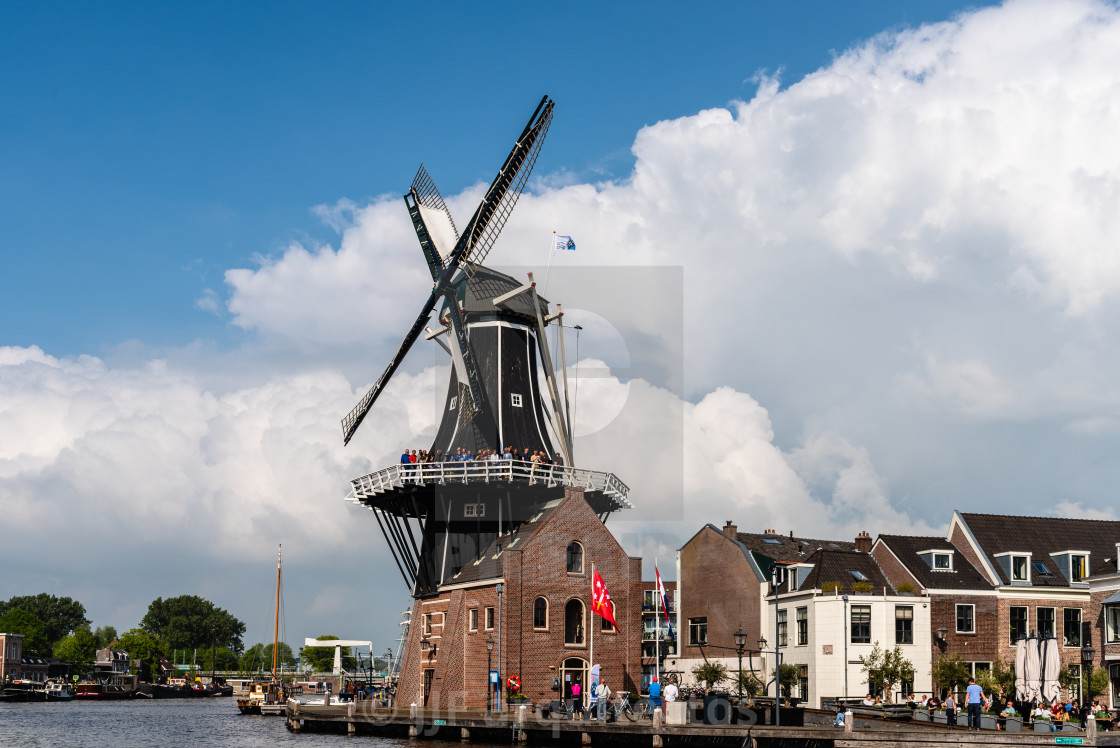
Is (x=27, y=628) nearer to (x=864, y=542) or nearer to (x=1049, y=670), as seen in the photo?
(x=864, y=542)

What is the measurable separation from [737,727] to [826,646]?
18429 mm

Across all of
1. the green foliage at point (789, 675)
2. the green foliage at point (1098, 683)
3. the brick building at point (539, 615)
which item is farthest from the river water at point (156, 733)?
the green foliage at point (1098, 683)

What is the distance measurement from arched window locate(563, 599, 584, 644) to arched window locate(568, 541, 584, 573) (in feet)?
4.70

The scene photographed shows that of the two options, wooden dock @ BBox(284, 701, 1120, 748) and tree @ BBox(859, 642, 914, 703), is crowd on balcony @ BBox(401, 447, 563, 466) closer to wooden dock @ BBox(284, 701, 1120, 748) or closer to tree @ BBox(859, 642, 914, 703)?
wooden dock @ BBox(284, 701, 1120, 748)

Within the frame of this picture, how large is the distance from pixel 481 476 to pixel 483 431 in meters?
3.89

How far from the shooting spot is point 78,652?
152875mm

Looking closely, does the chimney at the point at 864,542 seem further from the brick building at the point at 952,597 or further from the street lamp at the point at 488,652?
the street lamp at the point at 488,652

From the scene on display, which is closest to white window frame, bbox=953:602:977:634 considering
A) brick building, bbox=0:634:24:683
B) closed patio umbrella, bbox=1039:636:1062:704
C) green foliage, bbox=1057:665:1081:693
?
green foliage, bbox=1057:665:1081:693

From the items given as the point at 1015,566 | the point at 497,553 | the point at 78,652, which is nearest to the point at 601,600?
the point at 497,553

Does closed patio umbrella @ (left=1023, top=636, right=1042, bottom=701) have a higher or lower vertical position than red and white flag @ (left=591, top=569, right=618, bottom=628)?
lower

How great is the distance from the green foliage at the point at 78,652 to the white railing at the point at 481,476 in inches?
4575

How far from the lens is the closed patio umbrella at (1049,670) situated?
37094 mm

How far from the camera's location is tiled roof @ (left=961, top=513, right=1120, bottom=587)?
2186 inches

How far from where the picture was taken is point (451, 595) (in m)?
53.4
